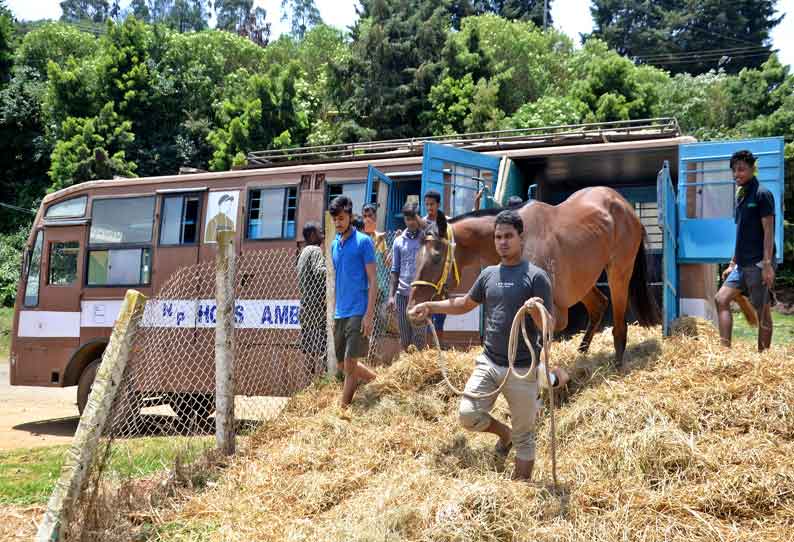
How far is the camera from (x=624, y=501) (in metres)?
4.26

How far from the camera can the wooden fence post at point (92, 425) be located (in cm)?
413

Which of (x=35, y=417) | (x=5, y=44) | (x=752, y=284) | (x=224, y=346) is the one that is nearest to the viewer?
(x=224, y=346)

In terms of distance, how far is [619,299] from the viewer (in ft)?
22.7

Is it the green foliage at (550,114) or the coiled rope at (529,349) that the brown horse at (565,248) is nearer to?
the coiled rope at (529,349)

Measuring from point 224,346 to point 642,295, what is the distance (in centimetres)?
417

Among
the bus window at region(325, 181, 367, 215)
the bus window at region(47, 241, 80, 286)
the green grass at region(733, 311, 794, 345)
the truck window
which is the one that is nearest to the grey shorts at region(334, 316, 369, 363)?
the bus window at region(325, 181, 367, 215)

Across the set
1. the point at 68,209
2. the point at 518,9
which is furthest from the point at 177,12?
the point at 68,209

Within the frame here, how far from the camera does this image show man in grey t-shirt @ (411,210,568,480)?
14.7ft

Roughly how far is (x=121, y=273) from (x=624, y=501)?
7933 millimetres

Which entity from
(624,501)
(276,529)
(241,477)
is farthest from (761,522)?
(241,477)

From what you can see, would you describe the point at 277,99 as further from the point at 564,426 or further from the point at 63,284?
the point at 564,426

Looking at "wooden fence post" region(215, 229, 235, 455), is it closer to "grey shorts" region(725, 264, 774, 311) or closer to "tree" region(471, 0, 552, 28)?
"grey shorts" region(725, 264, 774, 311)

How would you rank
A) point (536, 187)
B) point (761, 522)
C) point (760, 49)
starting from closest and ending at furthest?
point (761, 522), point (536, 187), point (760, 49)

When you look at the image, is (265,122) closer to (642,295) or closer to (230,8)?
(642,295)
